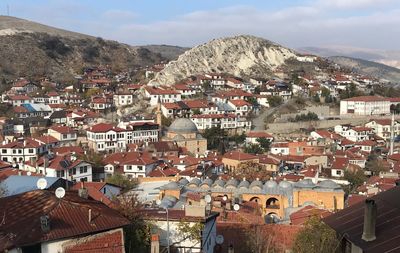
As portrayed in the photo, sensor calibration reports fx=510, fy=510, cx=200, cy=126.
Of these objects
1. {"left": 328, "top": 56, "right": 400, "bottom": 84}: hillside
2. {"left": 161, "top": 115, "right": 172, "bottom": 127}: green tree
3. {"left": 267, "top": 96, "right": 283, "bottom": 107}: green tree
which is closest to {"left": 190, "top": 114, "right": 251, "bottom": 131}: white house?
{"left": 161, "top": 115, "right": 172, "bottom": 127}: green tree

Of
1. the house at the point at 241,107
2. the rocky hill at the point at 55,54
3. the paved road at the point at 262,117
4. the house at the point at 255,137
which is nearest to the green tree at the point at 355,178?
the house at the point at 255,137

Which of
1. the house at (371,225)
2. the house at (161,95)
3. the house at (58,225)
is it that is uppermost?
the house at (371,225)

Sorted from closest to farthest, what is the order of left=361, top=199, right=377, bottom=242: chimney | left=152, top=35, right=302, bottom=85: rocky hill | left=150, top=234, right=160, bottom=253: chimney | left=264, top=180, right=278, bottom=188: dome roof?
left=361, top=199, right=377, bottom=242: chimney < left=150, top=234, right=160, bottom=253: chimney < left=264, top=180, right=278, bottom=188: dome roof < left=152, top=35, right=302, bottom=85: rocky hill

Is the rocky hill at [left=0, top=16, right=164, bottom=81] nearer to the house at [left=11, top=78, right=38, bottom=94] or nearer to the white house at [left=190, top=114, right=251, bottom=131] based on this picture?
the house at [left=11, top=78, right=38, bottom=94]

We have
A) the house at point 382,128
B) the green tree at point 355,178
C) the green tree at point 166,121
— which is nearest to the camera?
the green tree at point 355,178

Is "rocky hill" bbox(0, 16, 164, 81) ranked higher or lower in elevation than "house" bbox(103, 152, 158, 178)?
higher

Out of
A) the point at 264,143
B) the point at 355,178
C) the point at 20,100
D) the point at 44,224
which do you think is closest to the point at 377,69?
the point at 264,143

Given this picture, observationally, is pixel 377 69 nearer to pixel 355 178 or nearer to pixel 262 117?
pixel 262 117

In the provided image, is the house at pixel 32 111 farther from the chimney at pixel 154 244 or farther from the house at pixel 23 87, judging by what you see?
the chimney at pixel 154 244
